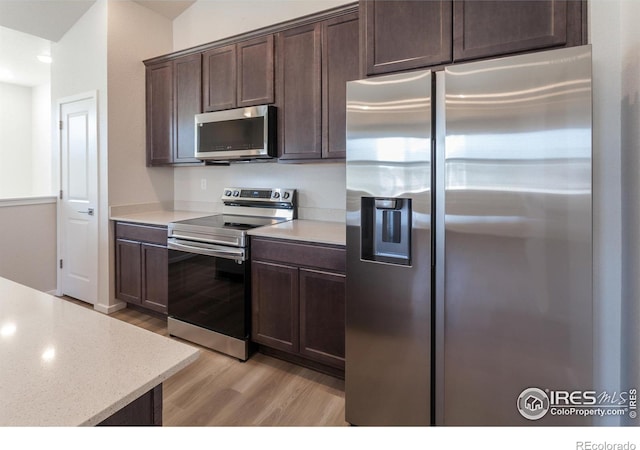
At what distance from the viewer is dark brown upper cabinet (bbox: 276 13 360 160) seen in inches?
90.5

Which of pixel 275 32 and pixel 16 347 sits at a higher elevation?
pixel 275 32

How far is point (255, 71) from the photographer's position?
2.69 meters

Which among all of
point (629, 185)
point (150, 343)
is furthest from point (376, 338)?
point (629, 185)

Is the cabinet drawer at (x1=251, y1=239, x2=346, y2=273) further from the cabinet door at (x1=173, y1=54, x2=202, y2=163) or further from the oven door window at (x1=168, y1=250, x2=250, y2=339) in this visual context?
the cabinet door at (x1=173, y1=54, x2=202, y2=163)

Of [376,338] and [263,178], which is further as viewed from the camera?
[263,178]

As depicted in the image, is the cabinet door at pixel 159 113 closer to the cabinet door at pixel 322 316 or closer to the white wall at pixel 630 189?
the cabinet door at pixel 322 316

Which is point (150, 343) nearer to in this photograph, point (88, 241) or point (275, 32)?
point (275, 32)

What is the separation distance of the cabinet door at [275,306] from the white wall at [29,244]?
2685 millimetres

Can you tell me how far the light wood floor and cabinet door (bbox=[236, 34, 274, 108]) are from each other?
1920mm

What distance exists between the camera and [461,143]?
1.38 m

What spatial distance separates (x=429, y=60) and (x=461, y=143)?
1.61 ft

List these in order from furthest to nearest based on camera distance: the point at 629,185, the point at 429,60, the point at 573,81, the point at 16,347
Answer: the point at 429,60 → the point at 629,185 → the point at 573,81 → the point at 16,347

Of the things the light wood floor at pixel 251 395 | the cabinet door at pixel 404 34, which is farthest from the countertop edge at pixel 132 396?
the cabinet door at pixel 404 34
